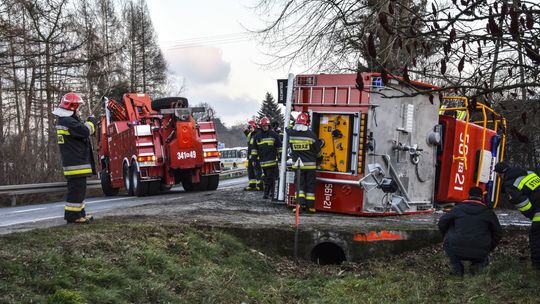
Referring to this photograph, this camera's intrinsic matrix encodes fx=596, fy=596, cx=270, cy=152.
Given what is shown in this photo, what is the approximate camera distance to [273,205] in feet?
37.9

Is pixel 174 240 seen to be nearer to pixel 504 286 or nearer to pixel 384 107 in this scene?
pixel 504 286

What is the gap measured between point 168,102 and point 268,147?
12.0 ft

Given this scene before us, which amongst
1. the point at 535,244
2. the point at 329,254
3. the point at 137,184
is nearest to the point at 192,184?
the point at 137,184

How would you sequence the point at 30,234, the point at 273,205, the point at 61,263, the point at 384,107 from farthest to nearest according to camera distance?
the point at 273,205 → the point at 384,107 → the point at 30,234 → the point at 61,263

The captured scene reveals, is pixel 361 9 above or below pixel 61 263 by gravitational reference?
above

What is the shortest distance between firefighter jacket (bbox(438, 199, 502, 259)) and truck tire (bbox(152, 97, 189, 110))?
380 inches

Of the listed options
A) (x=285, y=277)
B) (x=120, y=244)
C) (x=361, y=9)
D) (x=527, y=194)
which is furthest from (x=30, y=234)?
(x=361, y=9)

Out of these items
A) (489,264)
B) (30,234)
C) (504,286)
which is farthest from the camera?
(489,264)

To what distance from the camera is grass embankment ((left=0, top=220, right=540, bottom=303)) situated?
16.4ft

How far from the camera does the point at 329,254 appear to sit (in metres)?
9.09

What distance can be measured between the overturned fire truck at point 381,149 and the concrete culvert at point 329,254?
4.01ft

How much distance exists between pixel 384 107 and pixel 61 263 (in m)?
6.29

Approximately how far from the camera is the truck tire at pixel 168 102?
1532 centimetres

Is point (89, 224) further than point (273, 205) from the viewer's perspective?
No
